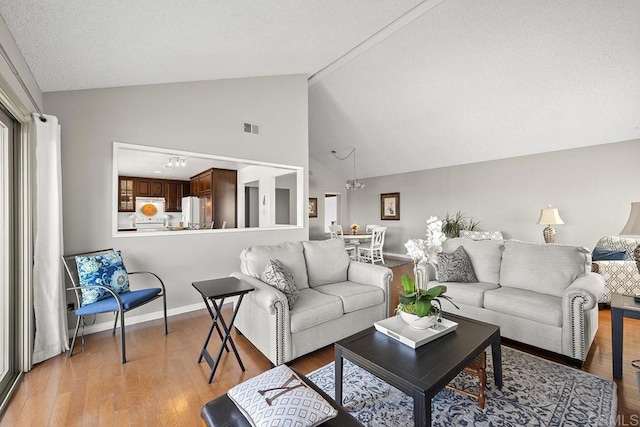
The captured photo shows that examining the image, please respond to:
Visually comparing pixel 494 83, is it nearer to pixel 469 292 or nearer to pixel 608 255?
pixel 608 255

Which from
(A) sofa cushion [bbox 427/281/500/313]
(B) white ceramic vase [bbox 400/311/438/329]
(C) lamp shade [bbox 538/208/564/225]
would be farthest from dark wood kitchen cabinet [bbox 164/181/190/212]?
(C) lamp shade [bbox 538/208/564/225]

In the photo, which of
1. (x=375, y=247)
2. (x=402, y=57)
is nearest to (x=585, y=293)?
(x=402, y=57)

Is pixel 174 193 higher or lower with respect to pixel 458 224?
higher

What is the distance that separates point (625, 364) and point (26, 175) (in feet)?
16.5

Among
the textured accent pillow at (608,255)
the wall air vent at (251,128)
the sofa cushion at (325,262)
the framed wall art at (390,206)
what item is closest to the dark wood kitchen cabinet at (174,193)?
the wall air vent at (251,128)

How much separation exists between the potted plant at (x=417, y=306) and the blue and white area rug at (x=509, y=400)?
526mm

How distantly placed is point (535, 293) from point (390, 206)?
563cm

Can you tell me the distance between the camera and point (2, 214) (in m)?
2.12

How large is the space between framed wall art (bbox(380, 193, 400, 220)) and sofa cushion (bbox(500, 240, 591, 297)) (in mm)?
4964

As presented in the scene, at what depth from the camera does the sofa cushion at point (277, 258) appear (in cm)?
277

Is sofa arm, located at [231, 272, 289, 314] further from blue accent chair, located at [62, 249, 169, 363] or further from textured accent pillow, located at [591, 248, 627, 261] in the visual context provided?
textured accent pillow, located at [591, 248, 627, 261]

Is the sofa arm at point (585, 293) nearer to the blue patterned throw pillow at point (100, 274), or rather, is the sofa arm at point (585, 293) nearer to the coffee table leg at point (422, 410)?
the coffee table leg at point (422, 410)

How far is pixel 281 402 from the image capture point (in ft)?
3.60

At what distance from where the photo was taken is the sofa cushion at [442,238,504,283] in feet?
10.3
